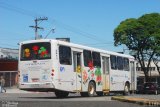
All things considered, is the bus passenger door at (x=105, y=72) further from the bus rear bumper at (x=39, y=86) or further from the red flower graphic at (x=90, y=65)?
the bus rear bumper at (x=39, y=86)

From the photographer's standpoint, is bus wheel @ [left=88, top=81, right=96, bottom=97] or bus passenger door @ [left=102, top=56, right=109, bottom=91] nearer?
bus wheel @ [left=88, top=81, right=96, bottom=97]

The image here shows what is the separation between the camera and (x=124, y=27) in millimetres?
64000

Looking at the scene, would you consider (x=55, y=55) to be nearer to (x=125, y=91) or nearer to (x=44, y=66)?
(x=44, y=66)

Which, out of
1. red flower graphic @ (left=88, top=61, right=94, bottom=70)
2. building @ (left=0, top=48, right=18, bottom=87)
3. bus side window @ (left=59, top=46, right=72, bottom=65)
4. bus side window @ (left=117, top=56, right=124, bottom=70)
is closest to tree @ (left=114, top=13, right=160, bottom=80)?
building @ (left=0, top=48, right=18, bottom=87)

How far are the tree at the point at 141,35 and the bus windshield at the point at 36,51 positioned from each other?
123ft

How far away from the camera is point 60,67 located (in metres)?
25.7

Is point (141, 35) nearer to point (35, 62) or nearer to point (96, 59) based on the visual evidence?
point (96, 59)

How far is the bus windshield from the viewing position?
1006 inches

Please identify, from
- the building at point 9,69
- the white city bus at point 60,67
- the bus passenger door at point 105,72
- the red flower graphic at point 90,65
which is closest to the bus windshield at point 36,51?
→ the white city bus at point 60,67

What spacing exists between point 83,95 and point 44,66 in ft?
17.5

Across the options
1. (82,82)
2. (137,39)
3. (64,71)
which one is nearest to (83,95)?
(82,82)

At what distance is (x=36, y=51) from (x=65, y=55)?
5.58 ft

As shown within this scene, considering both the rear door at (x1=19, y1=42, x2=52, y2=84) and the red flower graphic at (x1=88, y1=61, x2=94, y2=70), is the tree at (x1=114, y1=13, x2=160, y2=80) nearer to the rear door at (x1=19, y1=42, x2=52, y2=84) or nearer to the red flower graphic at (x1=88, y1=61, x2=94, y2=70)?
the red flower graphic at (x1=88, y1=61, x2=94, y2=70)

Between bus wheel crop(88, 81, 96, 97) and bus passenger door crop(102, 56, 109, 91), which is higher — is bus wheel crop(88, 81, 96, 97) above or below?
below
